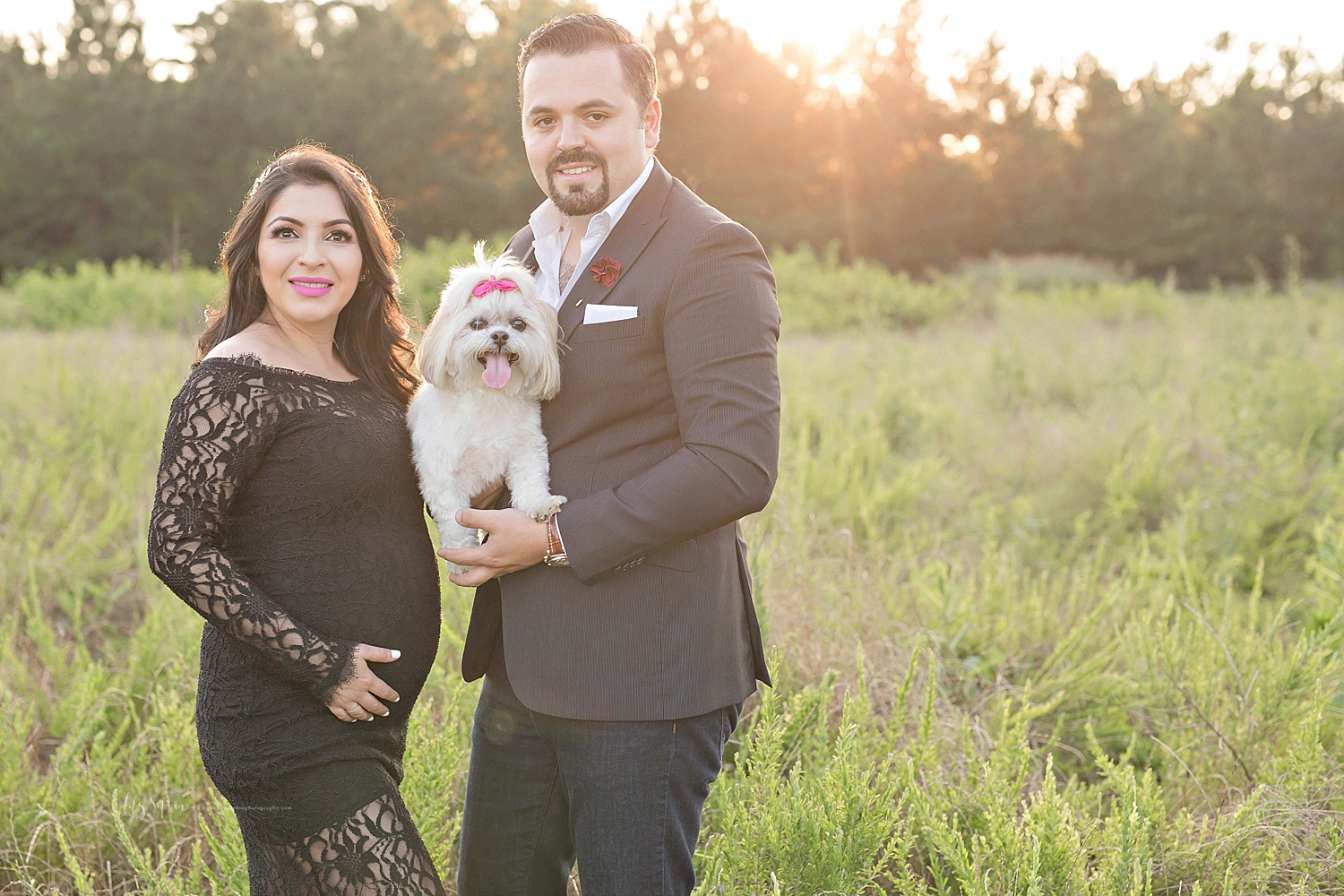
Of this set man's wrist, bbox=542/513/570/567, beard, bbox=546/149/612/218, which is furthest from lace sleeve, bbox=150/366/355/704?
beard, bbox=546/149/612/218

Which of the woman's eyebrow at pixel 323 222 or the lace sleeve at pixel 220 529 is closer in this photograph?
the lace sleeve at pixel 220 529

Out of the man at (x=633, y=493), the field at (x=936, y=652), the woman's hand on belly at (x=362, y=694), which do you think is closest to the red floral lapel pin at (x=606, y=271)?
the man at (x=633, y=493)

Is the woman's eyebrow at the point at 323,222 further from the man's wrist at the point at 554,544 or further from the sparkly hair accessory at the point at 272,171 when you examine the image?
the man's wrist at the point at 554,544

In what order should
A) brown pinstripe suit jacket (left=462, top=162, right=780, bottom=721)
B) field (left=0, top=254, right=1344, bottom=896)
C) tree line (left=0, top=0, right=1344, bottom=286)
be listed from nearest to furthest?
brown pinstripe suit jacket (left=462, top=162, right=780, bottom=721) → field (left=0, top=254, right=1344, bottom=896) → tree line (left=0, top=0, right=1344, bottom=286)

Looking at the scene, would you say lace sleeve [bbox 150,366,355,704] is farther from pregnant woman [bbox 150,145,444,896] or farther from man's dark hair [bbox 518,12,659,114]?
man's dark hair [bbox 518,12,659,114]

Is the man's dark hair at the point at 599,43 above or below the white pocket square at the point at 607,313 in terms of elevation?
above

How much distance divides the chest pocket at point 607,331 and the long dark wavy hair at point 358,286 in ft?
2.36

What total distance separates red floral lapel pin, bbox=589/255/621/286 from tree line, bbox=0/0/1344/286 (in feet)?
103

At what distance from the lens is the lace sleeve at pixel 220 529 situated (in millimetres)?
2035

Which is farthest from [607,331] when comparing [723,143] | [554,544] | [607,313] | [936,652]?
[723,143]

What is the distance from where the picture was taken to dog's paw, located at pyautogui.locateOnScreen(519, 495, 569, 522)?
2209 mm

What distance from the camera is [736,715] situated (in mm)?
2355

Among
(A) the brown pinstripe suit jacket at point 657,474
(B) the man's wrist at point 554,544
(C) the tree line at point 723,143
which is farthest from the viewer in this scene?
(C) the tree line at point 723,143

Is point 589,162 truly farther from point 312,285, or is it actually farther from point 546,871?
point 546,871
